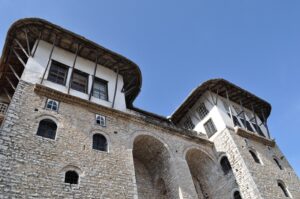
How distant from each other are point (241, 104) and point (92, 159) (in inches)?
471

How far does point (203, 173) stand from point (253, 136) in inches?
158

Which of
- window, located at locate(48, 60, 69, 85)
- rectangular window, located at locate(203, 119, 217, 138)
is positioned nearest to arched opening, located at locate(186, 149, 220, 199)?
rectangular window, located at locate(203, 119, 217, 138)

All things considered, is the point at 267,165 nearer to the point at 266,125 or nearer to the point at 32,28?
the point at 266,125

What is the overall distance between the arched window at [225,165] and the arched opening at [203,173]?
387 mm

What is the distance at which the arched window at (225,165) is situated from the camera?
1379 cm

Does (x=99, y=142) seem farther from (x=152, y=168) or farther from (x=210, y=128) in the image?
(x=210, y=128)

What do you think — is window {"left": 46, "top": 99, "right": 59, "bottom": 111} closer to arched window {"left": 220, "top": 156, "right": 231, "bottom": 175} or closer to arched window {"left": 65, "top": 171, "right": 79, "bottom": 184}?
arched window {"left": 65, "top": 171, "right": 79, "bottom": 184}

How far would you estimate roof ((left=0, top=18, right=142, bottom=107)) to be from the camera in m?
12.2

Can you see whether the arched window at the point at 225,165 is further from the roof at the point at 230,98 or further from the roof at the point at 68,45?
the roof at the point at 68,45

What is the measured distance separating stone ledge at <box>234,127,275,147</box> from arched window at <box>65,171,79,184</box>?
10.1 meters

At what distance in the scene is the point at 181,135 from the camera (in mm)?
13969

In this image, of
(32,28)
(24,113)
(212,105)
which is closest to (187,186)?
(212,105)

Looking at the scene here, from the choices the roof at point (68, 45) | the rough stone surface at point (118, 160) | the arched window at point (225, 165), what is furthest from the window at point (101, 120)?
the arched window at point (225, 165)

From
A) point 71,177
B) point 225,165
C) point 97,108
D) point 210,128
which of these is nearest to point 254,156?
point 225,165
